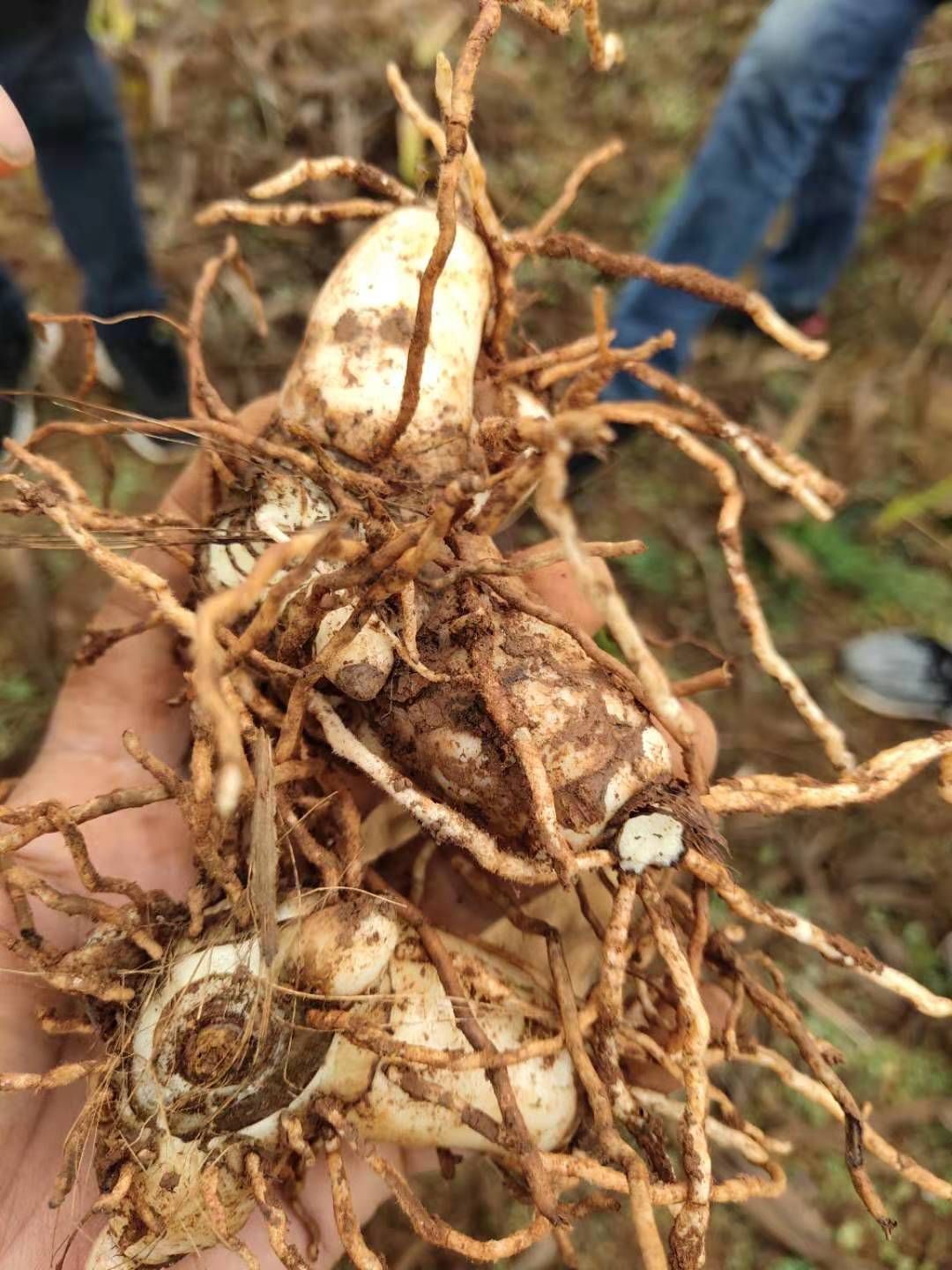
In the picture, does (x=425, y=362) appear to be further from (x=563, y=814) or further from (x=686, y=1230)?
(x=686, y=1230)

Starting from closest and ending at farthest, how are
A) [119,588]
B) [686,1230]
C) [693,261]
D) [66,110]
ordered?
1. [686,1230]
2. [119,588]
3. [66,110]
4. [693,261]

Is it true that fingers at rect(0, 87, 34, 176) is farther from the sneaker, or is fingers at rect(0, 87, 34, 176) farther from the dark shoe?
the sneaker

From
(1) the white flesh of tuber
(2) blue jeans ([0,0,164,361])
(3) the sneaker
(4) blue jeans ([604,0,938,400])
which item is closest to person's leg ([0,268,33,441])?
(2) blue jeans ([0,0,164,361])

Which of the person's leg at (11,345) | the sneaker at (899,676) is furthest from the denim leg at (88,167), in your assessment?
the sneaker at (899,676)

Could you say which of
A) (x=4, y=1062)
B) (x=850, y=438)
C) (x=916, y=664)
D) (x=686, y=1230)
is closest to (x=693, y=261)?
(x=850, y=438)

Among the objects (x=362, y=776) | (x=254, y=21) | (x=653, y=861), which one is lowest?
(x=362, y=776)

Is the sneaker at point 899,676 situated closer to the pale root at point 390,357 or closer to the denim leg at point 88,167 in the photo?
the pale root at point 390,357
